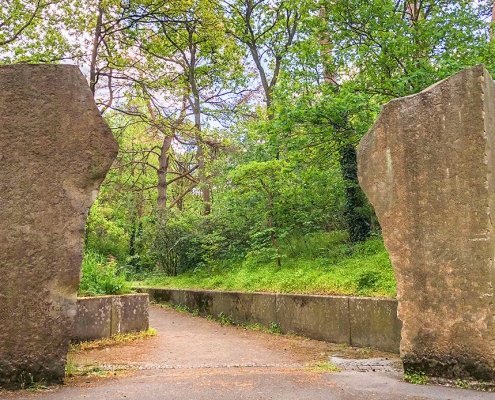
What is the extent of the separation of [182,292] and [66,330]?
7.93 meters

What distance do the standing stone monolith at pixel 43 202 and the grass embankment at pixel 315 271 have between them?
441 centimetres

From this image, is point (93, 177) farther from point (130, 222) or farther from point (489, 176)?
point (130, 222)

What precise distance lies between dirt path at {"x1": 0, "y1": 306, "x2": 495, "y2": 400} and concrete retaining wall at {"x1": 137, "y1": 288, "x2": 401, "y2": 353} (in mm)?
259

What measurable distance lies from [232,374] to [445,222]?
8.74ft

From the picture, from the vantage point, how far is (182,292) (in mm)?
12086

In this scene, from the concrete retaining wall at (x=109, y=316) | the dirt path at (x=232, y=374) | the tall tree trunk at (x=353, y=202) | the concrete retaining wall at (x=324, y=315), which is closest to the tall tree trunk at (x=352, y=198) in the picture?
the tall tree trunk at (x=353, y=202)

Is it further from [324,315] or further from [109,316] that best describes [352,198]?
[109,316]

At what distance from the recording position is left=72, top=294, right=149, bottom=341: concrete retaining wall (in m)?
6.61

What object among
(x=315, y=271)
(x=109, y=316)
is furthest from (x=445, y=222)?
(x=109, y=316)

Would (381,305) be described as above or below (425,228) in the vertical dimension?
below

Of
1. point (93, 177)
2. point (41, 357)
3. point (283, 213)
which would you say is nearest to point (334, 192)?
point (283, 213)

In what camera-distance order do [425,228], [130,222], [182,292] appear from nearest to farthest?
[425,228] → [182,292] → [130,222]

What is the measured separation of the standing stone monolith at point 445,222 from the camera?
14.5ft

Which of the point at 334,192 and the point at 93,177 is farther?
the point at 334,192
